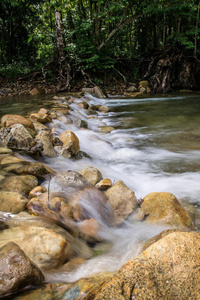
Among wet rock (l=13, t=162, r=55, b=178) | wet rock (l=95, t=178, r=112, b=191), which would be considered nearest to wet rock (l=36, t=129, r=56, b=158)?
wet rock (l=13, t=162, r=55, b=178)

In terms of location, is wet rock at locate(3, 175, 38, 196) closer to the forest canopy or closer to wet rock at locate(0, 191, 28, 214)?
wet rock at locate(0, 191, 28, 214)

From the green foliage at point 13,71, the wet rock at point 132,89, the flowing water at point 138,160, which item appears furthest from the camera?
the green foliage at point 13,71

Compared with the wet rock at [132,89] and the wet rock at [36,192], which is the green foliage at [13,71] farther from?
the wet rock at [36,192]

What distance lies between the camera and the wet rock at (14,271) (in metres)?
1.23

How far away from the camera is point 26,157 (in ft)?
11.5

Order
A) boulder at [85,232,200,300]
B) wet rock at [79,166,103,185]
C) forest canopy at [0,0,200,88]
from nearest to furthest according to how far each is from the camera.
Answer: boulder at [85,232,200,300] → wet rock at [79,166,103,185] → forest canopy at [0,0,200,88]

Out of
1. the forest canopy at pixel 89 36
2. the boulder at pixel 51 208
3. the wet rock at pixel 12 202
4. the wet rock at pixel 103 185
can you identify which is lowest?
the wet rock at pixel 103 185

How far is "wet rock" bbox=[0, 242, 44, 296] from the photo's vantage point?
123cm

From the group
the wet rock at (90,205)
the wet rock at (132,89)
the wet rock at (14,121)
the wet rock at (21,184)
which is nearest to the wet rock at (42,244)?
the wet rock at (90,205)

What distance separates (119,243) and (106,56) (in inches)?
539

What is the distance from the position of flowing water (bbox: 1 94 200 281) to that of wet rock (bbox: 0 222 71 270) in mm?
102

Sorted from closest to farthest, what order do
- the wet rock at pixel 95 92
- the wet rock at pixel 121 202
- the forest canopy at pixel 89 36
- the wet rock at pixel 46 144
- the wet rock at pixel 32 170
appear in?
the wet rock at pixel 121 202 < the wet rock at pixel 32 170 < the wet rock at pixel 46 144 < the wet rock at pixel 95 92 < the forest canopy at pixel 89 36

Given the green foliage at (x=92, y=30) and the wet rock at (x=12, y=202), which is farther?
the green foliage at (x=92, y=30)

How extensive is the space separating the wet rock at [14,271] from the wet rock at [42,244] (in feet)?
0.65
